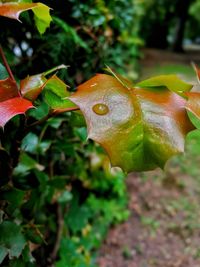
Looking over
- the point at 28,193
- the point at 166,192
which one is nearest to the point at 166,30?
the point at 166,192

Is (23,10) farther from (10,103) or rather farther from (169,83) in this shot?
(169,83)

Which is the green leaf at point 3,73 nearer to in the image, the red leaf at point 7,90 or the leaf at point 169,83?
the red leaf at point 7,90

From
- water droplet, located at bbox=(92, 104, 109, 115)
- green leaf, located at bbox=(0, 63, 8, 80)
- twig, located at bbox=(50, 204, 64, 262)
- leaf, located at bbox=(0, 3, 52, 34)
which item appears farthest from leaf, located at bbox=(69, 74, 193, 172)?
twig, located at bbox=(50, 204, 64, 262)

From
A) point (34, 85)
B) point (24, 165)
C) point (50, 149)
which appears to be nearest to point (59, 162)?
point (50, 149)

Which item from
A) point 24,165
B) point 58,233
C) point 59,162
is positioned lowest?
point 58,233

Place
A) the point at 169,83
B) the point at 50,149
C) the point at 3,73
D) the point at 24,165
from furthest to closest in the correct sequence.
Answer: the point at 50,149 → the point at 24,165 → the point at 3,73 → the point at 169,83

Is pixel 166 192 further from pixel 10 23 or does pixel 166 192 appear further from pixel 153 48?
pixel 153 48

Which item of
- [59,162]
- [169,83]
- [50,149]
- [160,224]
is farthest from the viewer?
[160,224]
